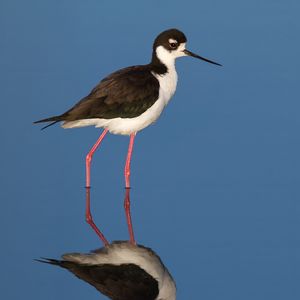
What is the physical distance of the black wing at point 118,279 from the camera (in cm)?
552

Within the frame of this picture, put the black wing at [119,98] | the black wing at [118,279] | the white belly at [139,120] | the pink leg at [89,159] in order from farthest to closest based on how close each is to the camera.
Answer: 1. the pink leg at [89,159]
2. the white belly at [139,120]
3. the black wing at [119,98]
4. the black wing at [118,279]

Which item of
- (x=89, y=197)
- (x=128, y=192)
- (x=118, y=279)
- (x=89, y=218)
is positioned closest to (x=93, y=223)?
(x=89, y=218)

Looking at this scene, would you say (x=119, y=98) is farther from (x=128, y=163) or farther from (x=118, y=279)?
(x=118, y=279)

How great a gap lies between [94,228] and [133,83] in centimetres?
136

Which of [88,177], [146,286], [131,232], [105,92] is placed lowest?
[146,286]

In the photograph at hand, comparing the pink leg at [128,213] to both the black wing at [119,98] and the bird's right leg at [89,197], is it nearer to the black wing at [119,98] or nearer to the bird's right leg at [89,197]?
the bird's right leg at [89,197]

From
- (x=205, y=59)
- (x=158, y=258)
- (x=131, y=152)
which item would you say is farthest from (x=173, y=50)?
(x=158, y=258)

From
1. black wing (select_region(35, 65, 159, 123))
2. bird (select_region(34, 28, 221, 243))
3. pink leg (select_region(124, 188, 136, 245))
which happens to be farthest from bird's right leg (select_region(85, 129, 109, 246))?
black wing (select_region(35, 65, 159, 123))

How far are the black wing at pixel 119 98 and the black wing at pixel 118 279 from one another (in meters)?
1.69

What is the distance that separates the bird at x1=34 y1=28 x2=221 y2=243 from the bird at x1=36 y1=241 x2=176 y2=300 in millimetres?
983

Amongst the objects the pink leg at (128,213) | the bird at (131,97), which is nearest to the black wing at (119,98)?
the bird at (131,97)

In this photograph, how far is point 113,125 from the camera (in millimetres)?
7531

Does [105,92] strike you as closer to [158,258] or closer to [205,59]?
[205,59]

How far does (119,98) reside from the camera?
7328 millimetres
